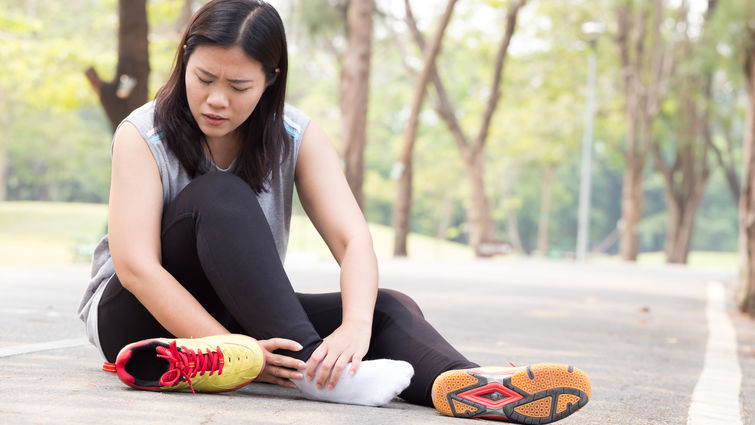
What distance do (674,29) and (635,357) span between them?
27657 millimetres

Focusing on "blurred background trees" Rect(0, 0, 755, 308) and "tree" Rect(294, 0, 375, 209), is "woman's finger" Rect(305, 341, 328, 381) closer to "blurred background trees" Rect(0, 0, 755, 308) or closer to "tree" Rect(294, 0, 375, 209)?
"blurred background trees" Rect(0, 0, 755, 308)

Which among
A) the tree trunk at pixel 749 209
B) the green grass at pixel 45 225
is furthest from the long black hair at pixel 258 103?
the green grass at pixel 45 225

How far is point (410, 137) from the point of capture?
2638 cm

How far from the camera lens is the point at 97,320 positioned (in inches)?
142

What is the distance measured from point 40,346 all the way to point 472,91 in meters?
47.7

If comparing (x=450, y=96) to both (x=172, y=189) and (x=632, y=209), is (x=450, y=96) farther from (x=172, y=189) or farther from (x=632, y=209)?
(x=172, y=189)

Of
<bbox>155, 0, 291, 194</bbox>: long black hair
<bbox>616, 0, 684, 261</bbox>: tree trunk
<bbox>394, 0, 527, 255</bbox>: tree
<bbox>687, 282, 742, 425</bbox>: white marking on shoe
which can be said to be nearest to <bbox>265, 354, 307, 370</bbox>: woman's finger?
<bbox>155, 0, 291, 194</bbox>: long black hair

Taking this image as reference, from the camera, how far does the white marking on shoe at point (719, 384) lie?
12.9 ft

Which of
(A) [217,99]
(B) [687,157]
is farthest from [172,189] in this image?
(B) [687,157]

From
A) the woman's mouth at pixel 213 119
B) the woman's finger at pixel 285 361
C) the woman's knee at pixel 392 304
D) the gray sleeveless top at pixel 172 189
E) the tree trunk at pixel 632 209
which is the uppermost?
the woman's mouth at pixel 213 119

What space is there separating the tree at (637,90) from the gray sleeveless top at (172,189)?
92.9 feet

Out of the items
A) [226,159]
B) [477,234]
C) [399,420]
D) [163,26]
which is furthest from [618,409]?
[163,26]

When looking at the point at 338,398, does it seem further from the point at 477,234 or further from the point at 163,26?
the point at 163,26

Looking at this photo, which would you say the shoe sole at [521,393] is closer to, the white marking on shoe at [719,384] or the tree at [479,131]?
the white marking on shoe at [719,384]
